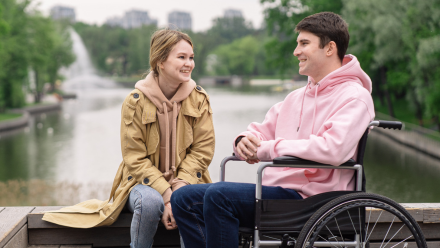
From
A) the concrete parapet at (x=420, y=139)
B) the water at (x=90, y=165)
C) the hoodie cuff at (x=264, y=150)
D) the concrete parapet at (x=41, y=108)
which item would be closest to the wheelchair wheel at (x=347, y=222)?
the hoodie cuff at (x=264, y=150)

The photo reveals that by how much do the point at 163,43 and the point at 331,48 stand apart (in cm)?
89

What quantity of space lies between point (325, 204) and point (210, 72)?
3390 inches

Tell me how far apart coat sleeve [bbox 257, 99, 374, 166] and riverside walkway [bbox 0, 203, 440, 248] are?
82 centimetres

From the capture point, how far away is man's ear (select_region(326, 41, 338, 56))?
7.19ft

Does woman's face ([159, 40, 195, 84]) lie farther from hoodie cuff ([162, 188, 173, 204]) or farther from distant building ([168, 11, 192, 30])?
distant building ([168, 11, 192, 30])

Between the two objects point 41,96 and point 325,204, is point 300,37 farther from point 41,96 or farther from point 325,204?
point 41,96

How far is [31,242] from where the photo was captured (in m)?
2.66

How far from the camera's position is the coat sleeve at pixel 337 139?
6.39 feet

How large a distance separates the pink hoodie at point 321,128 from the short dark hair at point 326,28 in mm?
127

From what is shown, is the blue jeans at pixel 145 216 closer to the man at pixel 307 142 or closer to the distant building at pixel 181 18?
the man at pixel 307 142

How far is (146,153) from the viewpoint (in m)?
2.55

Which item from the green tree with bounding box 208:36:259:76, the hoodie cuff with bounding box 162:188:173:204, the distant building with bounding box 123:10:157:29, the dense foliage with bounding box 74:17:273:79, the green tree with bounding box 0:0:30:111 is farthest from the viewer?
the distant building with bounding box 123:10:157:29

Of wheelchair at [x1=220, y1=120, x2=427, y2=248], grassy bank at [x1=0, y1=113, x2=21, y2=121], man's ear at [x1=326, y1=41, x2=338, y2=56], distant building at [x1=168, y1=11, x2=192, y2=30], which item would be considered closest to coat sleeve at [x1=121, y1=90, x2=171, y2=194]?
wheelchair at [x1=220, y1=120, x2=427, y2=248]

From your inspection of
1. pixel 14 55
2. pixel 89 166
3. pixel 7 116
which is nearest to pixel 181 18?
pixel 14 55
